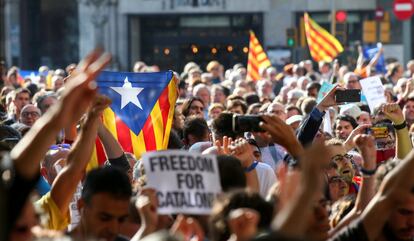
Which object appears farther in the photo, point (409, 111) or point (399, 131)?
point (409, 111)

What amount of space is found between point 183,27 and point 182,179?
141 feet

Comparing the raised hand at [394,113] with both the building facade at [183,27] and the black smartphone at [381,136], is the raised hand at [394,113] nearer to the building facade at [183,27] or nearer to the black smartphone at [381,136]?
the black smartphone at [381,136]

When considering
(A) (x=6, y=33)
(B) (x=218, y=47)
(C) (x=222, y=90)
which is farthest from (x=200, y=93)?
(A) (x=6, y=33)

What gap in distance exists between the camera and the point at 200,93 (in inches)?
722

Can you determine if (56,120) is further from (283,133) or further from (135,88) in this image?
(135,88)

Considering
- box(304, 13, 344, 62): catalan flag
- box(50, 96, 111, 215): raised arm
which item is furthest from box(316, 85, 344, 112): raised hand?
box(304, 13, 344, 62): catalan flag

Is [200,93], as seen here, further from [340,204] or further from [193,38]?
[193,38]

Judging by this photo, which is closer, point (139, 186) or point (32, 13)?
point (139, 186)

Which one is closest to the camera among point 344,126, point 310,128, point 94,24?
point 310,128

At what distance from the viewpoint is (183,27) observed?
49312 mm

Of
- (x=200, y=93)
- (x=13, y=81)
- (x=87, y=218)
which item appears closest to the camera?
(x=87, y=218)

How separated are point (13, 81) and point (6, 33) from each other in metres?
26.9

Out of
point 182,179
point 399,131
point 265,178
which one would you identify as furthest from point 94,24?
point 182,179

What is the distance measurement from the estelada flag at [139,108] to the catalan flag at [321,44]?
1491cm
